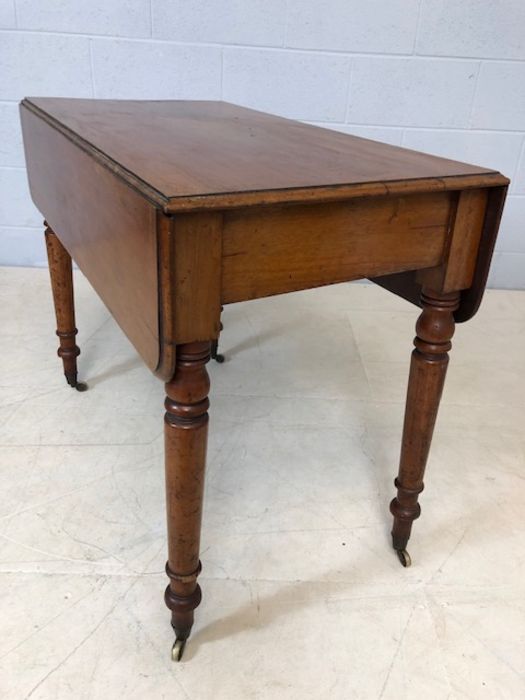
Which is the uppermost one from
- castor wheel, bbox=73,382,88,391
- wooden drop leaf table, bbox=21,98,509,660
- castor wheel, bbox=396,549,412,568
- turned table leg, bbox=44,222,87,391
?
wooden drop leaf table, bbox=21,98,509,660

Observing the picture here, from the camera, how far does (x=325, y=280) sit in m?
0.84

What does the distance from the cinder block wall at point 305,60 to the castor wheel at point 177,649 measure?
1.81m

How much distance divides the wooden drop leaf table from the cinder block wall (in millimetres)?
1138

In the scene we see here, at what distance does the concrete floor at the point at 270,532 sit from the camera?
94 cm

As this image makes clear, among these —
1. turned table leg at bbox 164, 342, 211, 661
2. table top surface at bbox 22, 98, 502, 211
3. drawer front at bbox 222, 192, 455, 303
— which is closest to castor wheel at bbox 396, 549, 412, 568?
turned table leg at bbox 164, 342, 211, 661

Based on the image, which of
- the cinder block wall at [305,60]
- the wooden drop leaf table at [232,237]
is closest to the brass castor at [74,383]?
the wooden drop leaf table at [232,237]

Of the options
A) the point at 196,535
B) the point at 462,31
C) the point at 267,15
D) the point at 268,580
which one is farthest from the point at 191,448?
the point at 462,31

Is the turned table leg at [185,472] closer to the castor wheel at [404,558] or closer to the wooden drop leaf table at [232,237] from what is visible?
the wooden drop leaf table at [232,237]

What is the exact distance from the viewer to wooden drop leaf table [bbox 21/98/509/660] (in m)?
0.71

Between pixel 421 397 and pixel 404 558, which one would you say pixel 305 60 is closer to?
pixel 421 397

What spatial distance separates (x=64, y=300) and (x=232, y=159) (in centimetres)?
81

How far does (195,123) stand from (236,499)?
74 centimetres

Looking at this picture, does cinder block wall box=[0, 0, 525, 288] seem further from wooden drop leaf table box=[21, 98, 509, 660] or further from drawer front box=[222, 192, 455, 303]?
drawer front box=[222, 192, 455, 303]

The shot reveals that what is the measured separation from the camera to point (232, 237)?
73 centimetres
